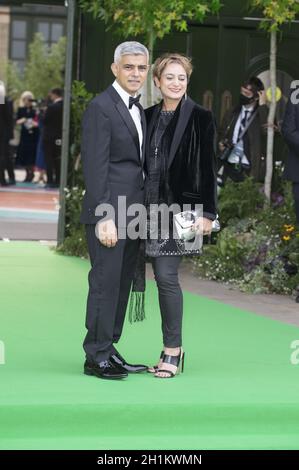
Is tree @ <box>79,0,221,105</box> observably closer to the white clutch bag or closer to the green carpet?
the green carpet

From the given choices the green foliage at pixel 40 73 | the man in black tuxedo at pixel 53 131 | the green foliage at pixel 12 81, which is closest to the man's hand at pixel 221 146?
the man in black tuxedo at pixel 53 131

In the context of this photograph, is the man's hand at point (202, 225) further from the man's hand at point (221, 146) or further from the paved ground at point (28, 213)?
the paved ground at point (28, 213)

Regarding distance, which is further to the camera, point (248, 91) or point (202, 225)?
point (248, 91)

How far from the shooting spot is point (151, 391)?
7207 mm

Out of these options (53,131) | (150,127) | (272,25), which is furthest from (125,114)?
(53,131)

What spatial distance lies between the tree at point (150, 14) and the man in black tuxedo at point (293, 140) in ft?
5.38

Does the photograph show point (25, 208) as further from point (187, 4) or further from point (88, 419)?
point (88, 419)

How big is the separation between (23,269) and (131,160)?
5648mm

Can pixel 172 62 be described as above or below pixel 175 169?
above

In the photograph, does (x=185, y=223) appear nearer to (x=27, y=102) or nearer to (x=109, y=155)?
(x=109, y=155)

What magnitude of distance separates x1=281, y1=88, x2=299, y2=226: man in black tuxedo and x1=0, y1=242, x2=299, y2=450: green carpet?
1.57 meters

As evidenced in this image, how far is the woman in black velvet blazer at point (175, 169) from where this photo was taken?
7504 millimetres

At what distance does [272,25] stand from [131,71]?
5.35 metres

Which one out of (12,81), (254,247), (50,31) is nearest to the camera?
(254,247)
